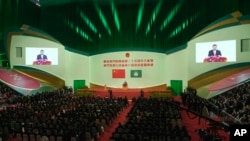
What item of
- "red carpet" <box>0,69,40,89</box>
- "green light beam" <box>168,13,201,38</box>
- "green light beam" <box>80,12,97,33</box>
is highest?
"green light beam" <box>80,12,97,33</box>

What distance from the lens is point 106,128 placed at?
1232 cm

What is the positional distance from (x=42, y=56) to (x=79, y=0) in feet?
27.0

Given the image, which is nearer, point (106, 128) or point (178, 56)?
point (106, 128)

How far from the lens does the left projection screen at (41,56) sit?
26095 millimetres

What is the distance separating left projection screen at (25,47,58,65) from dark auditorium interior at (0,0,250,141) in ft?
0.37

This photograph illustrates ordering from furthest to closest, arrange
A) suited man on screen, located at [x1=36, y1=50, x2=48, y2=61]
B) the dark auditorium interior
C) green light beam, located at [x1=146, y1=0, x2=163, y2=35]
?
green light beam, located at [x1=146, y1=0, x2=163, y2=35]
suited man on screen, located at [x1=36, y1=50, x2=48, y2=61]
the dark auditorium interior

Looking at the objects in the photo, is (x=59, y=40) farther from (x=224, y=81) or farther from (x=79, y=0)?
(x=224, y=81)

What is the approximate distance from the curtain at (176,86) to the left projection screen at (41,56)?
1395 centimetres

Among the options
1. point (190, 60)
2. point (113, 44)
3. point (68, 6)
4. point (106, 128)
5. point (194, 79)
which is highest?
point (68, 6)

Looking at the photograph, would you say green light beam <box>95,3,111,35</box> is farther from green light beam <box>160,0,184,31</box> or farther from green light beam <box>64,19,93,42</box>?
green light beam <box>160,0,184,31</box>

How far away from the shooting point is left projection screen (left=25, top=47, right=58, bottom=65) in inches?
1027

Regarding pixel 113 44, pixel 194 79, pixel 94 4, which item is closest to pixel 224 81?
pixel 194 79

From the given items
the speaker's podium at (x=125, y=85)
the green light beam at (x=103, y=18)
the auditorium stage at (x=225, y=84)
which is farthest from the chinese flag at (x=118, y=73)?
the auditorium stage at (x=225, y=84)

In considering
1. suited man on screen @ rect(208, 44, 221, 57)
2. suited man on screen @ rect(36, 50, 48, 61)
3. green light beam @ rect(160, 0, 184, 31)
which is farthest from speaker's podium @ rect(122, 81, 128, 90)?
suited man on screen @ rect(208, 44, 221, 57)
